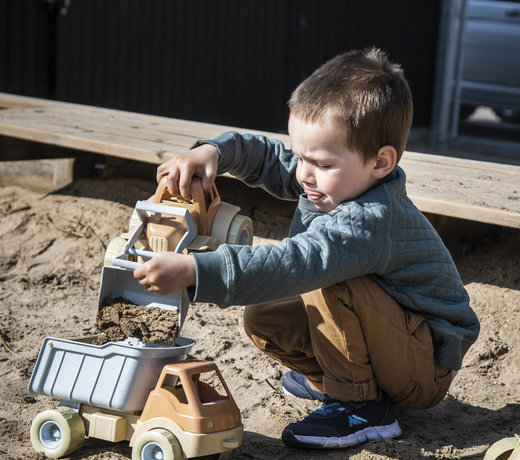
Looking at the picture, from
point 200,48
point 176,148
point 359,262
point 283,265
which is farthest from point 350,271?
point 200,48

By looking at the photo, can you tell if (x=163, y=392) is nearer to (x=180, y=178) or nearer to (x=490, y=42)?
(x=180, y=178)

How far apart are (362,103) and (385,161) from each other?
18cm

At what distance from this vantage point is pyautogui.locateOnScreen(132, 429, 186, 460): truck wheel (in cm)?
190

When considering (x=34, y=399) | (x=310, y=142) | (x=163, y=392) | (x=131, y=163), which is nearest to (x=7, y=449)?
(x=34, y=399)

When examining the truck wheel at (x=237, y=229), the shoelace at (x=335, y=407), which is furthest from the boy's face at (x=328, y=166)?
the shoelace at (x=335, y=407)

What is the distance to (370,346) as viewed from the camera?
7.27 feet

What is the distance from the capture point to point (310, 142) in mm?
2059

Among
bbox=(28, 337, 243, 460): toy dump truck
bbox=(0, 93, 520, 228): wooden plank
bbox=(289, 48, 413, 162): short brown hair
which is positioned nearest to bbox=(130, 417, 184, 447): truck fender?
bbox=(28, 337, 243, 460): toy dump truck

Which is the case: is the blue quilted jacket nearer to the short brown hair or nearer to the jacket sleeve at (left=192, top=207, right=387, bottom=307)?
the jacket sleeve at (left=192, top=207, right=387, bottom=307)

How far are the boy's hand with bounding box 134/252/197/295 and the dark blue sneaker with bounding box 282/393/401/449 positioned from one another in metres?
0.65

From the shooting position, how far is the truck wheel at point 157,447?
1900 millimetres

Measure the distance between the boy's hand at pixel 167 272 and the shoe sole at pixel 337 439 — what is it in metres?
0.65

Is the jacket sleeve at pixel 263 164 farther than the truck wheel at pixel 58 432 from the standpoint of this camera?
Yes

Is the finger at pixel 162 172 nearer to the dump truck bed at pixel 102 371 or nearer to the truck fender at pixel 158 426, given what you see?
the dump truck bed at pixel 102 371
